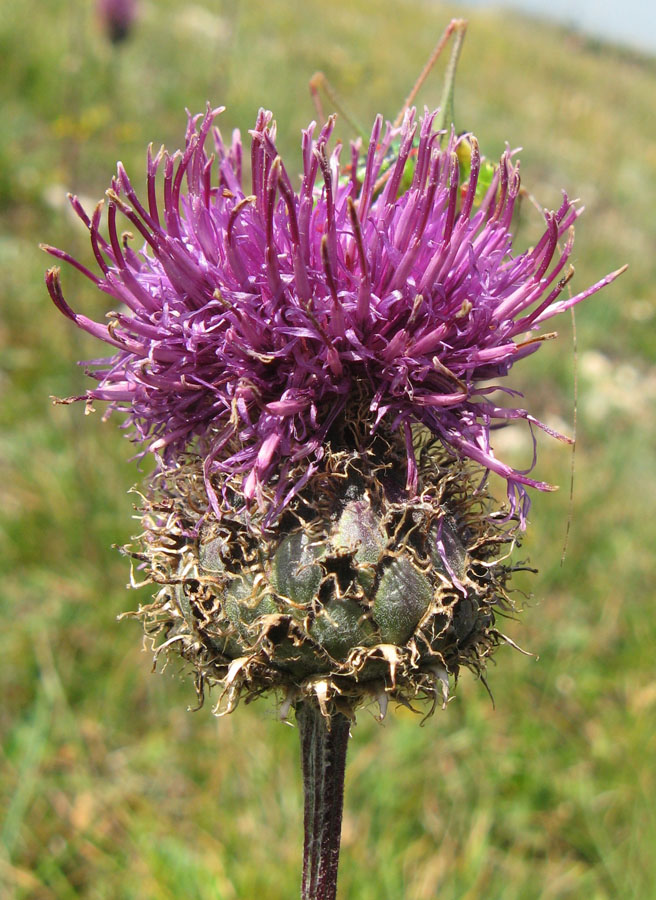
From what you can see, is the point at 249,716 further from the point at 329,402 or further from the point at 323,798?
the point at 329,402

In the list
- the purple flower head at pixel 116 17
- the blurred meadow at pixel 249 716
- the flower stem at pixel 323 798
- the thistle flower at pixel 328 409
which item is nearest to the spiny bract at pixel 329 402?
the thistle flower at pixel 328 409

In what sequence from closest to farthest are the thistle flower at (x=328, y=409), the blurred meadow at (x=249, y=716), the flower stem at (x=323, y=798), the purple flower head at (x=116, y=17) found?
the thistle flower at (x=328, y=409) → the flower stem at (x=323, y=798) → the blurred meadow at (x=249, y=716) → the purple flower head at (x=116, y=17)

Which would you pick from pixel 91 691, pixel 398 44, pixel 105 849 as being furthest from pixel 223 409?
pixel 398 44

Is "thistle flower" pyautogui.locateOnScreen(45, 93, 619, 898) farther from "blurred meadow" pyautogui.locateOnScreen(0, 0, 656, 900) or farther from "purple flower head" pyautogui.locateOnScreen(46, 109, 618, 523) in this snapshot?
"blurred meadow" pyautogui.locateOnScreen(0, 0, 656, 900)

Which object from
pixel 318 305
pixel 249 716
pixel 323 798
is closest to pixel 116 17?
pixel 249 716

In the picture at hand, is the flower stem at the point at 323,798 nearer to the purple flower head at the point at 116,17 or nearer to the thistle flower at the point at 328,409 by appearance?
the thistle flower at the point at 328,409
